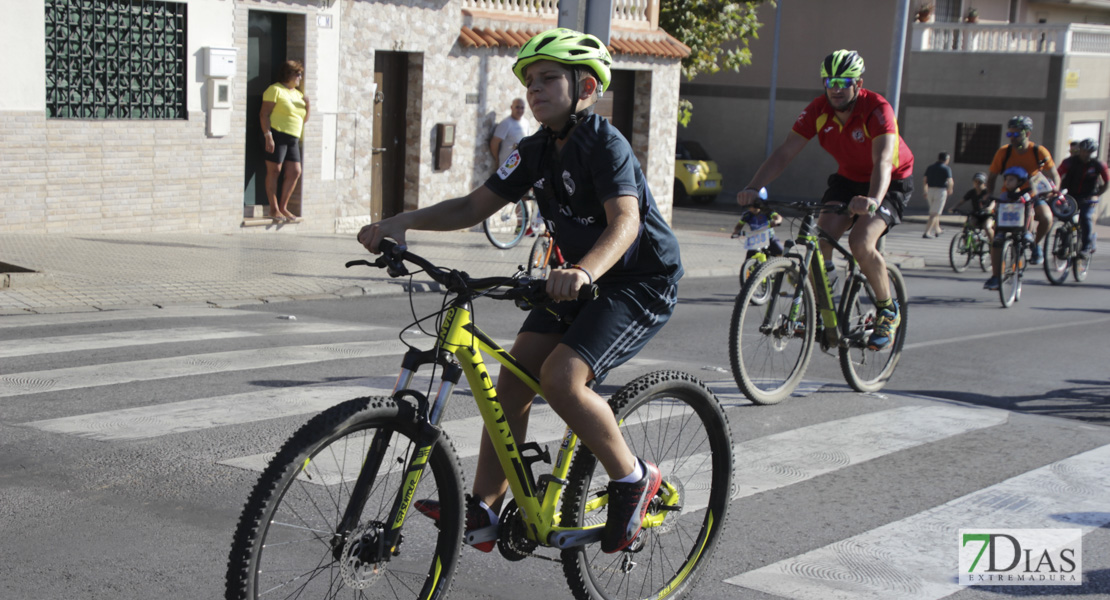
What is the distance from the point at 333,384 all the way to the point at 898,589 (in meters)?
3.89

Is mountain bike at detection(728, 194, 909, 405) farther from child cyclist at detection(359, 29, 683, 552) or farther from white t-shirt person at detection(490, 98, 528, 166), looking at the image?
white t-shirt person at detection(490, 98, 528, 166)

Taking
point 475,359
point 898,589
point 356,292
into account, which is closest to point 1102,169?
point 356,292

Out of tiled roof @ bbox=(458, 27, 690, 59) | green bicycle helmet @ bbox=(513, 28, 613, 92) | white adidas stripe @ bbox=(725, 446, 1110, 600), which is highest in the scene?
tiled roof @ bbox=(458, 27, 690, 59)

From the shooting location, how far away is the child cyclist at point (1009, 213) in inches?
573

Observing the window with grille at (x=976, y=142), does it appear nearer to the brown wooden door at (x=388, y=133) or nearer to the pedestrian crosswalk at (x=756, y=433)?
the brown wooden door at (x=388, y=133)

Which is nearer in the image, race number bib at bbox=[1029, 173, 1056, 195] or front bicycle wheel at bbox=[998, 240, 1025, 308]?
front bicycle wheel at bbox=[998, 240, 1025, 308]

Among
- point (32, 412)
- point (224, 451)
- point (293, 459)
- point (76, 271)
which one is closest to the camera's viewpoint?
point (293, 459)

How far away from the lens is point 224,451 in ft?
19.5

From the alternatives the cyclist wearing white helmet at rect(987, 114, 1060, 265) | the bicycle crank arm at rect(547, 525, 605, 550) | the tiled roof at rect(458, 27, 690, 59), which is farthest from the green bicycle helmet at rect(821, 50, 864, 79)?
the tiled roof at rect(458, 27, 690, 59)

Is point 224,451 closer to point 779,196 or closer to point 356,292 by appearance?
point 356,292

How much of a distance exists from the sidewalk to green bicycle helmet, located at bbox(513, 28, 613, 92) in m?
7.37

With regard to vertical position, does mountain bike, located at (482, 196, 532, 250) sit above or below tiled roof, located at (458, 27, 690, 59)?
below

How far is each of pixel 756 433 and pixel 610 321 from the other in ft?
10.0

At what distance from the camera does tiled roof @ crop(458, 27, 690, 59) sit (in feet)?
62.6
